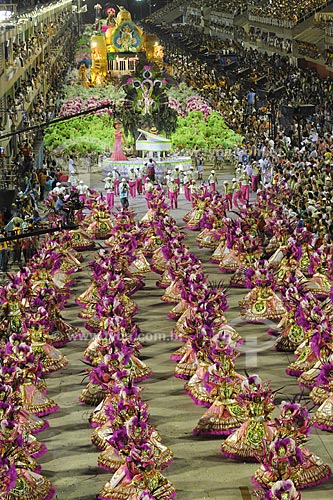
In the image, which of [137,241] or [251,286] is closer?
[251,286]

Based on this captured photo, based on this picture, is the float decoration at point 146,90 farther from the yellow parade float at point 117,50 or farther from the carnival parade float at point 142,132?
the yellow parade float at point 117,50

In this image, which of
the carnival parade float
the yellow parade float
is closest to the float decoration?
the carnival parade float

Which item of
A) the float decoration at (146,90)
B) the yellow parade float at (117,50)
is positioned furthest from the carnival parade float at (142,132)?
the yellow parade float at (117,50)

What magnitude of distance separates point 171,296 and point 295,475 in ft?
30.2

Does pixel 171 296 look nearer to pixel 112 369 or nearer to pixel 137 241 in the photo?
pixel 137 241

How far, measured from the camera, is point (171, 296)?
23172 mm

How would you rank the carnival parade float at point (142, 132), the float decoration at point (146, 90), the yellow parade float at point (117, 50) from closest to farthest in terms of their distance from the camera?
the carnival parade float at point (142, 132) → the float decoration at point (146, 90) → the yellow parade float at point (117, 50)

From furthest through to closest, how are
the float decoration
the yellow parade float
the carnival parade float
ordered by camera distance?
the yellow parade float, the float decoration, the carnival parade float

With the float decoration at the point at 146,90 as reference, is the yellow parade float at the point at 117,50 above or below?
above

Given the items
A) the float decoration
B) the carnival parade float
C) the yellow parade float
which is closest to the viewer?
the carnival parade float

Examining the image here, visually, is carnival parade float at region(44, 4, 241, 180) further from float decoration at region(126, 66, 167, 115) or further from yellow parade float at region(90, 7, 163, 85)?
yellow parade float at region(90, 7, 163, 85)

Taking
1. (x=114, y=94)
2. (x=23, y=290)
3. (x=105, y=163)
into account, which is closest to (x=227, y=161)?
(x=105, y=163)

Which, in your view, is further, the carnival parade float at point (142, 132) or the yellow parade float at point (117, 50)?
the yellow parade float at point (117, 50)

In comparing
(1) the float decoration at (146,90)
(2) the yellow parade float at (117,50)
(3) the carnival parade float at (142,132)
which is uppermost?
(2) the yellow parade float at (117,50)
